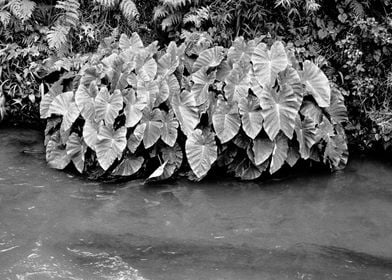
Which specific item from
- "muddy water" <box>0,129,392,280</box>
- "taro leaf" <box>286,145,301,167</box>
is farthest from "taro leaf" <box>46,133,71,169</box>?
"taro leaf" <box>286,145,301,167</box>

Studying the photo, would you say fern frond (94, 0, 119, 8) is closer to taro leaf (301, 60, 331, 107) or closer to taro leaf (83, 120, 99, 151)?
taro leaf (83, 120, 99, 151)

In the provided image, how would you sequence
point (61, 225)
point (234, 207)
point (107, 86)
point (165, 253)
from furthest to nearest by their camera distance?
point (107, 86) → point (234, 207) → point (61, 225) → point (165, 253)

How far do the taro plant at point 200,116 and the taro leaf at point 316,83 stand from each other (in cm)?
1

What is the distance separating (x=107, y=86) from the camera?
610cm

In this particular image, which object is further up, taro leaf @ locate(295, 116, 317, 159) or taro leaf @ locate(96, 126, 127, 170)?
taro leaf @ locate(295, 116, 317, 159)

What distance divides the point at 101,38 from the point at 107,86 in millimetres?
1645

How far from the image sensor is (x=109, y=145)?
5703mm

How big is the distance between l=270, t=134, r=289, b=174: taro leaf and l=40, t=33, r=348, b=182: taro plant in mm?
11

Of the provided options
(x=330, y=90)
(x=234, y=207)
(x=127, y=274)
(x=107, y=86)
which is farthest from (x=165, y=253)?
(x=330, y=90)

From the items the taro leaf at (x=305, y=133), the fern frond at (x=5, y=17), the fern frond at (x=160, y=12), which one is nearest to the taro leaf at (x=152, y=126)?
the taro leaf at (x=305, y=133)

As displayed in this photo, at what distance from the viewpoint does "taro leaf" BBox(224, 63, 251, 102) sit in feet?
19.2

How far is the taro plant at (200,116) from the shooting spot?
5.72m

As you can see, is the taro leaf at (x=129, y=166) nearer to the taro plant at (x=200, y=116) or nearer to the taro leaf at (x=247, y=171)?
the taro plant at (x=200, y=116)

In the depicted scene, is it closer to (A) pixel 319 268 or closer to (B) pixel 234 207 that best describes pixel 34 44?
(B) pixel 234 207
